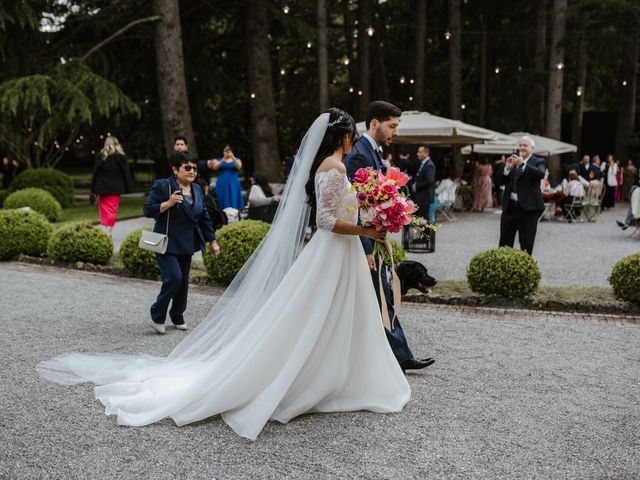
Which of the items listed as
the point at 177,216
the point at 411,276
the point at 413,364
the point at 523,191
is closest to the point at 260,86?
the point at 523,191

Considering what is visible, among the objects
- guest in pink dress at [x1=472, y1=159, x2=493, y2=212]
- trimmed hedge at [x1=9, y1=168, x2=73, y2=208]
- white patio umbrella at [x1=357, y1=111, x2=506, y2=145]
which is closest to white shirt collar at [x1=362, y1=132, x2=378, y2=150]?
white patio umbrella at [x1=357, y1=111, x2=506, y2=145]

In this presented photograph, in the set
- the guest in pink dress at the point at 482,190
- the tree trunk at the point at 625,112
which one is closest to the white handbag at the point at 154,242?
the guest in pink dress at the point at 482,190

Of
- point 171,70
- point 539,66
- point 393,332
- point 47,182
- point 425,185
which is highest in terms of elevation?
point 539,66

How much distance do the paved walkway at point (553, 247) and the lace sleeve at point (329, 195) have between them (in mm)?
6009

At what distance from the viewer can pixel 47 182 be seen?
20.8m

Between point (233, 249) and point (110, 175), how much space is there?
4.38 m

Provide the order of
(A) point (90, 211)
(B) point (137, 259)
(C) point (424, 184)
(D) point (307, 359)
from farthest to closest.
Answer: (A) point (90, 211) < (C) point (424, 184) < (B) point (137, 259) < (D) point (307, 359)

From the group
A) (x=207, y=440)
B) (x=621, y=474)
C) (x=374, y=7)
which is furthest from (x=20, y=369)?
(x=374, y=7)

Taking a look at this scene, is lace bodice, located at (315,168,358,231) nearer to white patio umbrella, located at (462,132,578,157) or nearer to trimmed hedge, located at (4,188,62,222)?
trimmed hedge, located at (4,188,62,222)

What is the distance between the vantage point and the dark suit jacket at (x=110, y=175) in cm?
1249

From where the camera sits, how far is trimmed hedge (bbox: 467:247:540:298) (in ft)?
27.6

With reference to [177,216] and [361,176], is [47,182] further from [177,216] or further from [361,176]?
[361,176]

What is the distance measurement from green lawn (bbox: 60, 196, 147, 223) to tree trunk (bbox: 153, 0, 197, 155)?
269cm

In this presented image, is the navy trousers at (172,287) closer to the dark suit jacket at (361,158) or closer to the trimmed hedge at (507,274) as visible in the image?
the dark suit jacket at (361,158)
